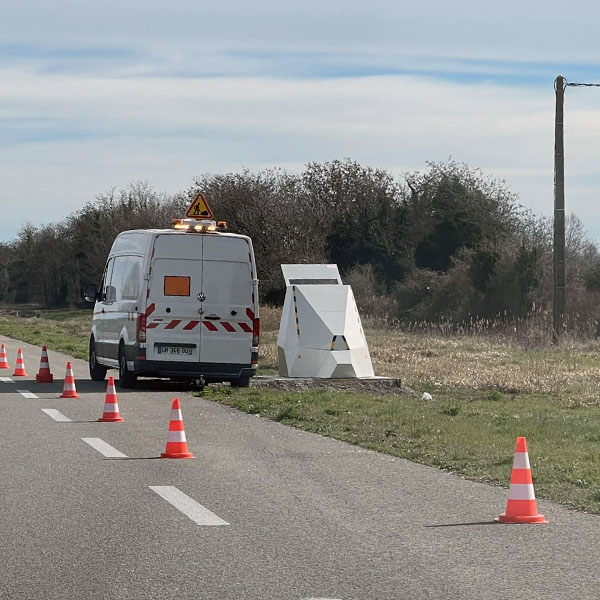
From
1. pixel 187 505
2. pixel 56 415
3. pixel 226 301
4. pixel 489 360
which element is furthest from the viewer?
pixel 489 360

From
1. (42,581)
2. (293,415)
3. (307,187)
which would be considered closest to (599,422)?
(293,415)

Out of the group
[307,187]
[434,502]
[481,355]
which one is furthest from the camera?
[307,187]

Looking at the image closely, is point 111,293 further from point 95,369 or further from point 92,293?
point 95,369

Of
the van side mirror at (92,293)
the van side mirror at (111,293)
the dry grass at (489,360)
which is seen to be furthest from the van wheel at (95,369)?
the dry grass at (489,360)

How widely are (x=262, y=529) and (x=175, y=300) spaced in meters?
12.5

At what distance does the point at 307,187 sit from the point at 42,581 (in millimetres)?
69325

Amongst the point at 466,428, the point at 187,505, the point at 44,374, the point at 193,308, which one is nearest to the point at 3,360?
the point at 44,374

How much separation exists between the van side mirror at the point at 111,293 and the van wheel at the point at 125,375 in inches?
54.3

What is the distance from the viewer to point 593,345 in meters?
31.5

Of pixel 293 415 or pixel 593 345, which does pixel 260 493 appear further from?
pixel 593 345

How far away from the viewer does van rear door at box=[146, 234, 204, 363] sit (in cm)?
2056

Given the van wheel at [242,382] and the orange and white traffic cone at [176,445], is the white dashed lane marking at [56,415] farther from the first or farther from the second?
the van wheel at [242,382]

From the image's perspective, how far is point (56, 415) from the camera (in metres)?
16.5

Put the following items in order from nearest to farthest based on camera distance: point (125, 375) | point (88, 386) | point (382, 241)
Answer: point (125, 375) → point (88, 386) → point (382, 241)
